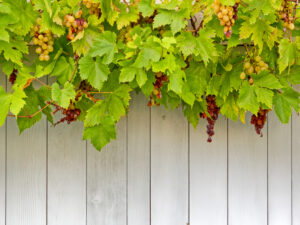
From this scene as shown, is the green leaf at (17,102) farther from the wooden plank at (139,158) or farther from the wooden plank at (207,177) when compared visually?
the wooden plank at (207,177)

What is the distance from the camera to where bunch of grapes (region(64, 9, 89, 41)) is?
43.9 inches

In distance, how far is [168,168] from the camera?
58.6 inches

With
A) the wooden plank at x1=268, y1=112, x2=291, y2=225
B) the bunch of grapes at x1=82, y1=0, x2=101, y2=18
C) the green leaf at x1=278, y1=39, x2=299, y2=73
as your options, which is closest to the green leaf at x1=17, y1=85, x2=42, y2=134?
the bunch of grapes at x1=82, y1=0, x2=101, y2=18

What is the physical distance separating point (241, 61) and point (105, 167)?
0.66 metres

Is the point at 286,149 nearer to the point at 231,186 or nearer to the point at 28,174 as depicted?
the point at 231,186

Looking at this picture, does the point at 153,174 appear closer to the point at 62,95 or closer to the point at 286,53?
the point at 62,95

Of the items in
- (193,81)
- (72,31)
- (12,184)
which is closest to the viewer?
(72,31)

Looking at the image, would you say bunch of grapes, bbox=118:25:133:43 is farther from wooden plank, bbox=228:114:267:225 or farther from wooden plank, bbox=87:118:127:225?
wooden plank, bbox=228:114:267:225

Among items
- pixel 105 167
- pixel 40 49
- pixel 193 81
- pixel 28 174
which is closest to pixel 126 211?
pixel 105 167

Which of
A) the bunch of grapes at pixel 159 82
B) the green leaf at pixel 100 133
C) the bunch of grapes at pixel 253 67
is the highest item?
the bunch of grapes at pixel 253 67

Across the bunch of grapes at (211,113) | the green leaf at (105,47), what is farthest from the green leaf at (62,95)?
the bunch of grapes at (211,113)

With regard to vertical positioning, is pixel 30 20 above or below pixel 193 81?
above

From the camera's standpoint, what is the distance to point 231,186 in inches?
59.2

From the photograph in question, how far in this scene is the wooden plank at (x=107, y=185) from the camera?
4.84 feet
